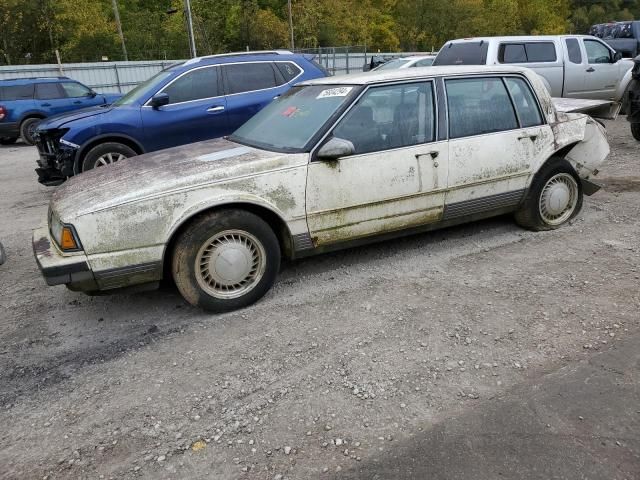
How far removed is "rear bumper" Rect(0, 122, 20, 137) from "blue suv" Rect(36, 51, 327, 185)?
7471 mm

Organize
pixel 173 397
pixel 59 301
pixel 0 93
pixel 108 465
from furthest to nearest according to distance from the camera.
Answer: pixel 0 93, pixel 59 301, pixel 173 397, pixel 108 465

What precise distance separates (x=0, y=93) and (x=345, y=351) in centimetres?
1440

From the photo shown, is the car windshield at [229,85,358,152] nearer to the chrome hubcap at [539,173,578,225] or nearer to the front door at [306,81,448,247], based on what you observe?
the front door at [306,81,448,247]

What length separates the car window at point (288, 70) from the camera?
26.1ft

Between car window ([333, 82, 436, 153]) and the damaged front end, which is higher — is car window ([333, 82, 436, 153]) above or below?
above

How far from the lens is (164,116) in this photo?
725 centimetres

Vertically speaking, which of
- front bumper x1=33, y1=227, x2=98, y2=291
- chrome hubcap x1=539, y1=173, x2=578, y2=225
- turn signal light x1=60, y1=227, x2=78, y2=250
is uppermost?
turn signal light x1=60, y1=227, x2=78, y2=250

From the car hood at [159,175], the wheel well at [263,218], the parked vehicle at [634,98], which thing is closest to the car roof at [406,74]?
the car hood at [159,175]

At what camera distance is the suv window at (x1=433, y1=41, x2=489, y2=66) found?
10484mm

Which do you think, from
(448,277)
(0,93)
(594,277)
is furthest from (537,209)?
(0,93)

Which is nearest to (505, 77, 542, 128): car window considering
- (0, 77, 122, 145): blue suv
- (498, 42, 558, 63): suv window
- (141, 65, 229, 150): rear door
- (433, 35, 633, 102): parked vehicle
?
(141, 65, 229, 150): rear door

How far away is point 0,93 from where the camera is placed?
13.9 m

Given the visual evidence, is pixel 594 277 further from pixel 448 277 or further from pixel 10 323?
pixel 10 323

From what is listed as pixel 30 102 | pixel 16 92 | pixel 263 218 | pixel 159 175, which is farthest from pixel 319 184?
pixel 16 92
